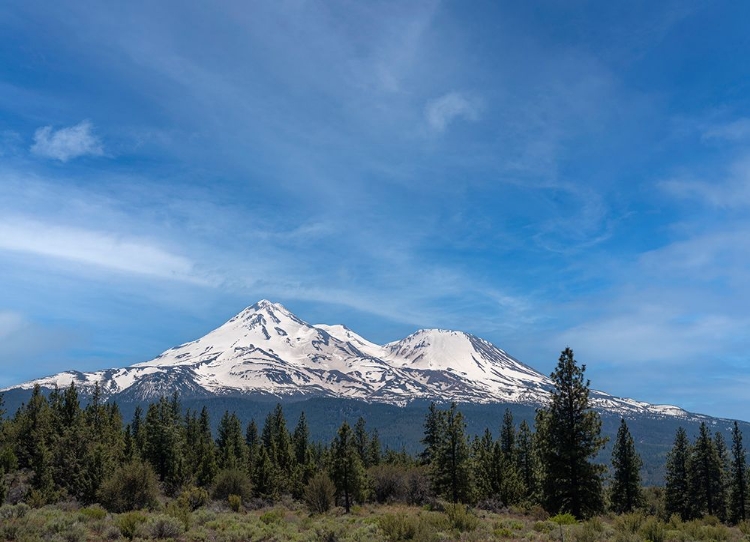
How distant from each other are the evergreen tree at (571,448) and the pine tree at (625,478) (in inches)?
1368

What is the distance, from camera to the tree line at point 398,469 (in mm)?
30469

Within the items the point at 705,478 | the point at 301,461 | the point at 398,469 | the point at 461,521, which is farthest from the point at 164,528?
the point at 301,461

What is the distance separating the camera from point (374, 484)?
195 feet

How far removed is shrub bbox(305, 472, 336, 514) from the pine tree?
34.4m

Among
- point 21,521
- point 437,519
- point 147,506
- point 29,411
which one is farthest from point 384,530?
point 29,411

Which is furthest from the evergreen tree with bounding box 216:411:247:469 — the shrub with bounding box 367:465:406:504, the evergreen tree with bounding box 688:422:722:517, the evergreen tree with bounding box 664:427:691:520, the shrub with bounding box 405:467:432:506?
the evergreen tree with bounding box 688:422:722:517

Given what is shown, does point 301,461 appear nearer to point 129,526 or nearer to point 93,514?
point 93,514

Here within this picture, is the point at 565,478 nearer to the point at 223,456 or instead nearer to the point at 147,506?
the point at 147,506

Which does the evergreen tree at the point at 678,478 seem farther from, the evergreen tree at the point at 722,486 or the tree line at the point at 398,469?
the evergreen tree at the point at 722,486

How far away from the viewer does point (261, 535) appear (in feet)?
68.3

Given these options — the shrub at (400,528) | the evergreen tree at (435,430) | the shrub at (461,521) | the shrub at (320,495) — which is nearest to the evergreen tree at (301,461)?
the shrub at (320,495)

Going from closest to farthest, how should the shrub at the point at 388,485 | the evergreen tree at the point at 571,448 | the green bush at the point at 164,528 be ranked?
1. the green bush at the point at 164,528
2. the evergreen tree at the point at 571,448
3. the shrub at the point at 388,485

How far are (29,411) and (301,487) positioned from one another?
33545 millimetres

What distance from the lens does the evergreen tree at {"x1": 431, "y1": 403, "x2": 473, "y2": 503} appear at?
4759cm
